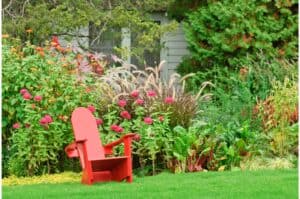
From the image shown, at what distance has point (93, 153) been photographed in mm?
9180

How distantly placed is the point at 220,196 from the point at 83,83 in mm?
3246

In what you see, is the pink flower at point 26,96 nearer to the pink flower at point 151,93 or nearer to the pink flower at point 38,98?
the pink flower at point 38,98

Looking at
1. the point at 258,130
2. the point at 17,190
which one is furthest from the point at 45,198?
the point at 258,130

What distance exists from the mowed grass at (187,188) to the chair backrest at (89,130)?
1.55 feet

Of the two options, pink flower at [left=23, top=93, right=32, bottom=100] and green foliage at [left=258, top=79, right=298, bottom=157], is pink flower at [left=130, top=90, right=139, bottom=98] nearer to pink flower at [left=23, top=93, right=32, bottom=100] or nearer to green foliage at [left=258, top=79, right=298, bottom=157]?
pink flower at [left=23, top=93, right=32, bottom=100]

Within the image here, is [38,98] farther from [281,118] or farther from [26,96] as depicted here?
[281,118]

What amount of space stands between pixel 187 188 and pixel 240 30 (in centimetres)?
726

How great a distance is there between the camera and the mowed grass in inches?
298

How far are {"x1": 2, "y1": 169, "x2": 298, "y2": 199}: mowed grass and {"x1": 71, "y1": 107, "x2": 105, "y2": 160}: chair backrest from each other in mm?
473

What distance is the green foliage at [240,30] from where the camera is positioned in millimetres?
14812

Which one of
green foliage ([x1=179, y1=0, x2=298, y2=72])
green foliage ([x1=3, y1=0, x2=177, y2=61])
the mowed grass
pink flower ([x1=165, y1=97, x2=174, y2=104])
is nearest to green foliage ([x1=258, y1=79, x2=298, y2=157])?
the mowed grass

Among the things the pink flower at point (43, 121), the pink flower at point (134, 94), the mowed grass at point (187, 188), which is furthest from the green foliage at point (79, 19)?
the mowed grass at point (187, 188)

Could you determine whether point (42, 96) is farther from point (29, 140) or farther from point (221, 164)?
point (221, 164)

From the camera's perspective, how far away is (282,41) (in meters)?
15.2
